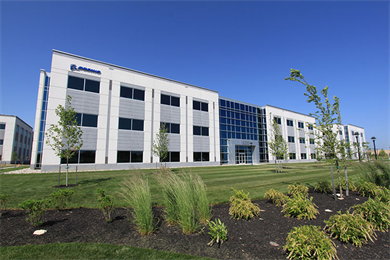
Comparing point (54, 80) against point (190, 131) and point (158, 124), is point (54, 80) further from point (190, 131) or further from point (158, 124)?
point (190, 131)

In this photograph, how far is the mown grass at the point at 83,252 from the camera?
364 centimetres

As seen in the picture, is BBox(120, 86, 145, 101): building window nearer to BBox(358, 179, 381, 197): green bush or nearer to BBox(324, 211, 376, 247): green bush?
BBox(358, 179, 381, 197): green bush

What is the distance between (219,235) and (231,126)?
138 ft

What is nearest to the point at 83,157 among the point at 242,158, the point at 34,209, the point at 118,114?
the point at 118,114

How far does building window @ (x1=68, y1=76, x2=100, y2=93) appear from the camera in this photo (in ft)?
84.6

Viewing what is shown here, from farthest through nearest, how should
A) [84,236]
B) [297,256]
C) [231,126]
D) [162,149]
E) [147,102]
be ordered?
1. [231,126]
2. [147,102]
3. [162,149]
4. [84,236]
5. [297,256]

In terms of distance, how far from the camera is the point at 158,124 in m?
31.8

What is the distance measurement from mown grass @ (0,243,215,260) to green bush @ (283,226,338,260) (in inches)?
67.3

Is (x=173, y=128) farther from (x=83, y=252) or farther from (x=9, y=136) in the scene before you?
(x=9, y=136)

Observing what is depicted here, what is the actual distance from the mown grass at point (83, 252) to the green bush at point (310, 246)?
171 cm

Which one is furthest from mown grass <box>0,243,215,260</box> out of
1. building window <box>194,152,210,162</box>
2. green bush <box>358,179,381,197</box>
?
building window <box>194,152,210,162</box>

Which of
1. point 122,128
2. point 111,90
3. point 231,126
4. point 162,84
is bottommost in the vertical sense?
point 122,128

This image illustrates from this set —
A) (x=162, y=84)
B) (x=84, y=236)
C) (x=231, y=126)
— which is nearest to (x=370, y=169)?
(x=84, y=236)

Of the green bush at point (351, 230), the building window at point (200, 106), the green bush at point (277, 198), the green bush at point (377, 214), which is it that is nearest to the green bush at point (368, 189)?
the green bush at point (377, 214)
